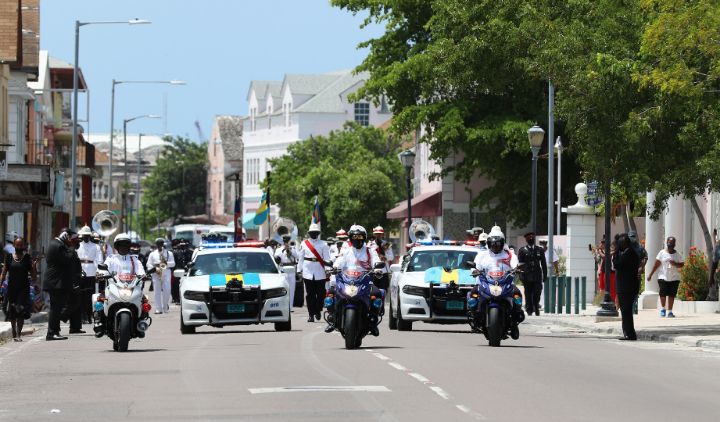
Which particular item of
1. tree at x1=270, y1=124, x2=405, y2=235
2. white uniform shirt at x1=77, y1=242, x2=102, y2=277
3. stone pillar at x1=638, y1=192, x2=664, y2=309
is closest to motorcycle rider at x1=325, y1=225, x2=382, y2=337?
white uniform shirt at x1=77, y1=242, x2=102, y2=277

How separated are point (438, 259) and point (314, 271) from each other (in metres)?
4.77

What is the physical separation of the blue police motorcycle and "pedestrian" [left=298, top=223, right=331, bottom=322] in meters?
8.79

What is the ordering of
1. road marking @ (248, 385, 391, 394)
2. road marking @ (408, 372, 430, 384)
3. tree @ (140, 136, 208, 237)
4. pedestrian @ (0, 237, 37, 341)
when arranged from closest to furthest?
road marking @ (248, 385, 391, 394), road marking @ (408, 372, 430, 384), pedestrian @ (0, 237, 37, 341), tree @ (140, 136, 208, 237)

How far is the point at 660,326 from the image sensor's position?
32.2 metres

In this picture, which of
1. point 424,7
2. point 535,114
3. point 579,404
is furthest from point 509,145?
point 579,404

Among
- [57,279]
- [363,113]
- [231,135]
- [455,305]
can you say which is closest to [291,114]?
[363,113]

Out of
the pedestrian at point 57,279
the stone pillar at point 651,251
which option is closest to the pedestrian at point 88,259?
the pedestrian at point 57,279

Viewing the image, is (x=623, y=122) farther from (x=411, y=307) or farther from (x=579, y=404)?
(x=579, y=404)

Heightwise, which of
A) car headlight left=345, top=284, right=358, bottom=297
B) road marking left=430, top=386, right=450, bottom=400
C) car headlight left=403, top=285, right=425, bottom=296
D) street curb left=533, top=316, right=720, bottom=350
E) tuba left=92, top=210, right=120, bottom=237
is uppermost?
tuba left=92, top=210, right=120, bottom=237

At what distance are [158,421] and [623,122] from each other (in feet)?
57.1

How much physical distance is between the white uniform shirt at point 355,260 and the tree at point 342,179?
182ft

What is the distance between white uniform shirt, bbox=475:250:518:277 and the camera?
26031mm

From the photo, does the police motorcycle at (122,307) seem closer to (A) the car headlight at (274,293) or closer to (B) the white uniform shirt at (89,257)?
(A) the car headlight at (274,293)

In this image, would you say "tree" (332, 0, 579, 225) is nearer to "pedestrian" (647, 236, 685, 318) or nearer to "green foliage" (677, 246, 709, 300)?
"green foliage" (677, 246, 709, 300)
